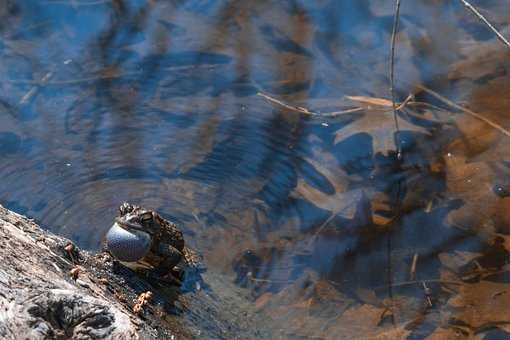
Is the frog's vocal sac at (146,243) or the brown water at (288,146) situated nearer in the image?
the frog's vocal sac at (146,243)

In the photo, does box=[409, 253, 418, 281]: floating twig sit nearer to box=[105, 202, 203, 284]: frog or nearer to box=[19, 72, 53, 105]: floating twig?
box=[105, 202, 203, 284]: frog

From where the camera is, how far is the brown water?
476cm

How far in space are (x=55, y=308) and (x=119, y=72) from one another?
4.37 meters

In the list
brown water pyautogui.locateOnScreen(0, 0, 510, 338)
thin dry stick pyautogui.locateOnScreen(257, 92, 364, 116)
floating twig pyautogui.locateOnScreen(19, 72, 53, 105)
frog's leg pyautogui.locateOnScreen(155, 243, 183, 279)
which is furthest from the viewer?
floating twig pyautogui.locateOnScreen(19, 72, 53, 105)

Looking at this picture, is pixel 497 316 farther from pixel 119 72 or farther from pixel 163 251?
pixel 119 72

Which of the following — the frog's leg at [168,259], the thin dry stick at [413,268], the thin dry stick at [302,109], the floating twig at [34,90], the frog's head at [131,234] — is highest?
the frog's head at [131,234]

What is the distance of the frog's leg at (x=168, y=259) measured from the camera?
176 inches

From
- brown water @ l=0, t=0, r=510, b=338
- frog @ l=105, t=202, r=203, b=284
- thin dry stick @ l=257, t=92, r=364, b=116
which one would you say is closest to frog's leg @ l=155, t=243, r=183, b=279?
frog @ l=105, t=202, r=203, b=284

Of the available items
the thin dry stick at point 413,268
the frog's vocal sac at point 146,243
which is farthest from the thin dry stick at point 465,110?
the frog's vocal sac at point 146,243

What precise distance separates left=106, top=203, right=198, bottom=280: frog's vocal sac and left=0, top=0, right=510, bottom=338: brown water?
0.39 meters

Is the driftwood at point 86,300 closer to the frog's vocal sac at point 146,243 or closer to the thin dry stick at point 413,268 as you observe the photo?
the frog's vocal sac at point 146,243

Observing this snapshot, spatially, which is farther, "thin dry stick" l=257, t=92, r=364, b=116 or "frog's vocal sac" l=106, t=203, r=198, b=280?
"thin dry stick" l=257, t=92, r=364, b=116

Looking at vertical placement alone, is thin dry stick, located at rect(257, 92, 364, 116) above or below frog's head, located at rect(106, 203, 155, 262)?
below

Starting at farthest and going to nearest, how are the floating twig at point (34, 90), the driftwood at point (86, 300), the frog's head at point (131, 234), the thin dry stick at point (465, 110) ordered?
the floating twig at point (34, 90)
the thin dry stick at point (465, 110)
the frog's head at point (131, 234)
the driftwood at point (86, 300)
